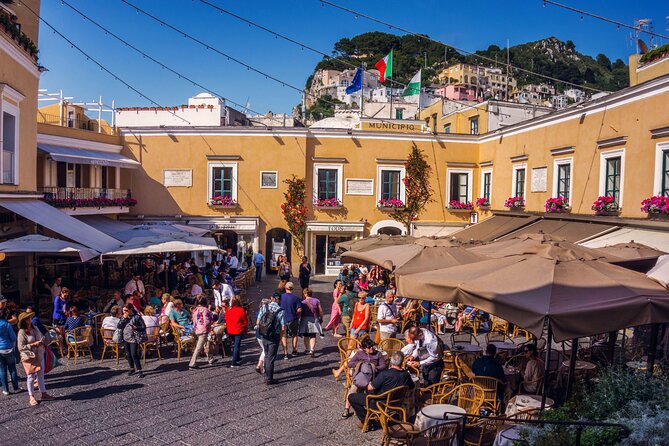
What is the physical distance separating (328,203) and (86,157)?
10309mm

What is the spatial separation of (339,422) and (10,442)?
448 cm

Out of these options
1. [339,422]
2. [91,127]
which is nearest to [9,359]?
[339,422]

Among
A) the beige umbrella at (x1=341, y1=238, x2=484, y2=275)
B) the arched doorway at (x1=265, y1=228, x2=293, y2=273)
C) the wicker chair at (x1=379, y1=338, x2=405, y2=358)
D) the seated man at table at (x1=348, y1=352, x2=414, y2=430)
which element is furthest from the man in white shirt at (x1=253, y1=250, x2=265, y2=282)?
the seated man at table at (x1=348, y1=352, x2=414, y2=430)

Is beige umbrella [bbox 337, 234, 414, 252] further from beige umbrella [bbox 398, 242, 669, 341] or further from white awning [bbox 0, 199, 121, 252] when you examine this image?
beige umbrella [bbox 398, 242, 669, 341]

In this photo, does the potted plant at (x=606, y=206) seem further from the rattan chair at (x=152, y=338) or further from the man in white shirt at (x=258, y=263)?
the rattan chair at (x=152, y=338)

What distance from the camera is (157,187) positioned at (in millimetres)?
25844

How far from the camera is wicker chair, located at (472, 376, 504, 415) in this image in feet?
26.1

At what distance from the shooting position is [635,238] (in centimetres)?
1481

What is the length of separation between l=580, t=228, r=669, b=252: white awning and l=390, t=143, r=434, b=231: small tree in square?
11209 mm

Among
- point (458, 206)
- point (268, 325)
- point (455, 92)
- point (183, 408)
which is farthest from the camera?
point (455, 92)

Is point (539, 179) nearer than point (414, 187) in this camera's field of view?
Yes

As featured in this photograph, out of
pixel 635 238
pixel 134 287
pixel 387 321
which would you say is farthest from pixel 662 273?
pixel 134 287

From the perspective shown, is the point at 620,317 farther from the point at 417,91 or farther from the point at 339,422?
the point at 417,91

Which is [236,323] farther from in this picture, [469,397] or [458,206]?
[458,206]
